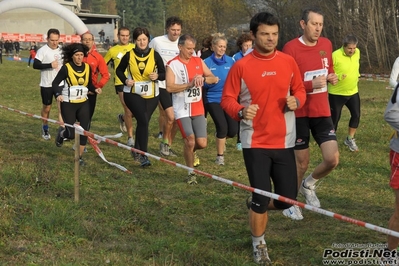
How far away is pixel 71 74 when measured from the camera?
938cm

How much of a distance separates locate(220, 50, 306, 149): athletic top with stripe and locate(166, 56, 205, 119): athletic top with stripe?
308cm

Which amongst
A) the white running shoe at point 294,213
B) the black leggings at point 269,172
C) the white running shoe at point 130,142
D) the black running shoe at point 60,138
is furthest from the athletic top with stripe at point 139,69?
the black leggings at point 269,172

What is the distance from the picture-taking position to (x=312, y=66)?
6414 mm

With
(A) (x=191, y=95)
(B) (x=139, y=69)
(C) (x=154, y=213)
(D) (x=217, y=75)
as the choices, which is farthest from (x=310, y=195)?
(B) (x=139, y=69)

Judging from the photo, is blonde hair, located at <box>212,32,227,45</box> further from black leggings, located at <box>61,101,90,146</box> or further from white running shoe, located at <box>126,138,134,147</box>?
white running shoe, located at <box>126,138,134,147</box>

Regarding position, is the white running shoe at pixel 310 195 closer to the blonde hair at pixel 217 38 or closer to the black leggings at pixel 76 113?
the blonde hair at pixel 217 38

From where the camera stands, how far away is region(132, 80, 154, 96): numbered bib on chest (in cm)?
936

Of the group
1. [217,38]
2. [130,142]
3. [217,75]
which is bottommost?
[130,142]

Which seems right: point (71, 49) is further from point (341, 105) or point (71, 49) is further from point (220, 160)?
point (341, 105)

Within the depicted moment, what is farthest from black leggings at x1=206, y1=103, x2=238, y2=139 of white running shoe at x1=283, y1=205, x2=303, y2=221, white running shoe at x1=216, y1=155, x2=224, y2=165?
white running shoe at x1=283, y1=205, x2=303, y2=221

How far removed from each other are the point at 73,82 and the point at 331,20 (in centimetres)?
3200

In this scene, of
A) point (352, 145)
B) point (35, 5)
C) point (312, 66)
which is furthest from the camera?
point (35, 5)

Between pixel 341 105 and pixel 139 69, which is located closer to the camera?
pixel 139 69

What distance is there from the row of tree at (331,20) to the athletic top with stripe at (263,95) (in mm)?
32707
